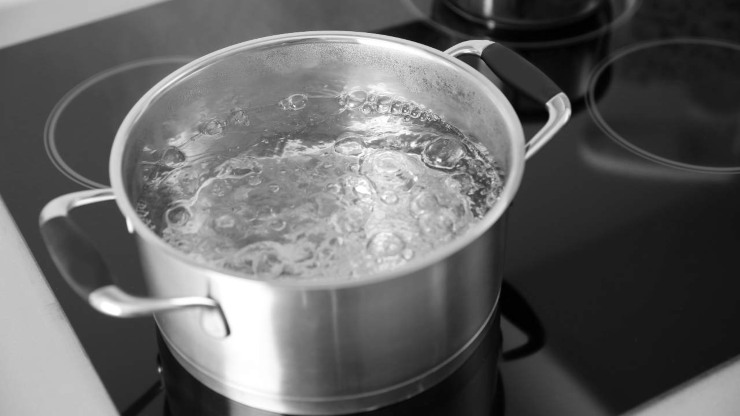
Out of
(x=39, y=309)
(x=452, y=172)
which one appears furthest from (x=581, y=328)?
(x=39, y=309)

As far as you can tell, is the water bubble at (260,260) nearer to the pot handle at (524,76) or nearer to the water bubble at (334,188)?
the water bubble at (334,188)

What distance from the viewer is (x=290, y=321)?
578 millimetres

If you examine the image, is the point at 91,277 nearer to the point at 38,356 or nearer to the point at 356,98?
the point at 38,356

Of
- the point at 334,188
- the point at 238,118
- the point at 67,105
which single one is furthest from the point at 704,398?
the point at 67,105

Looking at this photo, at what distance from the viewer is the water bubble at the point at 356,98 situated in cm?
81

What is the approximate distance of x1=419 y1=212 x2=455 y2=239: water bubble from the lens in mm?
669

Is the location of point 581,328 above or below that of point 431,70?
below

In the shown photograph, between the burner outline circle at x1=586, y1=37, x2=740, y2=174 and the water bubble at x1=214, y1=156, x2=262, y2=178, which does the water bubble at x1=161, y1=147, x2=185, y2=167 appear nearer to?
the water bubble at x1=214, y1=156, x2=262, y2=178

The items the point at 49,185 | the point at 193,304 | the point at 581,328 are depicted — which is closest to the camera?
the point at 193,304

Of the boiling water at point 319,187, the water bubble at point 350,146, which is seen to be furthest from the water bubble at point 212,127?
the water bubble at point 350,146

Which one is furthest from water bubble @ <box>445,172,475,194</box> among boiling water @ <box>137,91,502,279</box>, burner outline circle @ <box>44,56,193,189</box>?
burner outline circle @ <box>44,56,193,189</box>

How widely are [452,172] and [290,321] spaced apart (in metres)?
0.22

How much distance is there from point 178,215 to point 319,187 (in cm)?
11

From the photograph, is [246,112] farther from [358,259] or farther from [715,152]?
[715,152]
